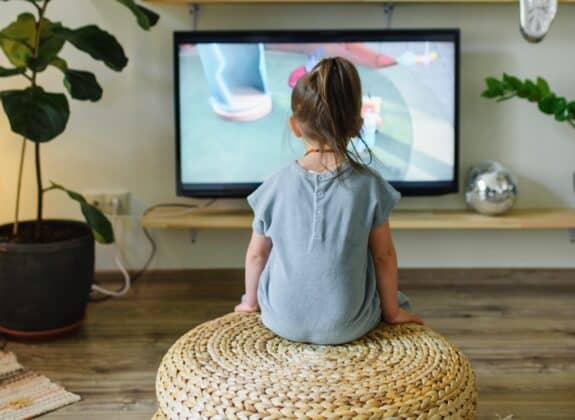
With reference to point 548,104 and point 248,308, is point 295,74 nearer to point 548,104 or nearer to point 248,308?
point 548,104

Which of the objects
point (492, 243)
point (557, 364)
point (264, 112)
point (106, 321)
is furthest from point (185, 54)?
point (557, 364)

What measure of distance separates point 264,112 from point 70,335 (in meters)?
0.96

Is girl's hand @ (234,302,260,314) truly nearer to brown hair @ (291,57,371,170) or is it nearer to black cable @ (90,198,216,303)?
brown hair @ (291,57,371,170)

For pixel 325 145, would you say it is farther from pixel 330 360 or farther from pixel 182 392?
pixel 182 392

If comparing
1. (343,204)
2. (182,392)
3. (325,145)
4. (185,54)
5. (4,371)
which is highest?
(185,54)

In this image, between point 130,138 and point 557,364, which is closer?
point 557,364

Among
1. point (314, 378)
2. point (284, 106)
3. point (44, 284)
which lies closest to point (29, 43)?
point (44, 284)

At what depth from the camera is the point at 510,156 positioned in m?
2.63

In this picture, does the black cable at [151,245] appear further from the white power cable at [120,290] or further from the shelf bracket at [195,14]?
the shelf bracket at [195,14]

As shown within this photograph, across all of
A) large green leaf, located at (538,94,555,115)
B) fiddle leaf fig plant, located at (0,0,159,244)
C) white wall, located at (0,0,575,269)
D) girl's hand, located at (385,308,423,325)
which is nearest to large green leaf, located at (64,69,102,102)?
fiddle leaf fig plant, located at (0,0,159,244)

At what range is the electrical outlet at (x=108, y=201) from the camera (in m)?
2.61

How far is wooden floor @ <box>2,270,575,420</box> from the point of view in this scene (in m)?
1.79

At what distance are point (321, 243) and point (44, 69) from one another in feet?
3.83

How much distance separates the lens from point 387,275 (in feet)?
5.01
